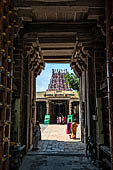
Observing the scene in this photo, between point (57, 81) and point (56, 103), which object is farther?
point (57, 81)

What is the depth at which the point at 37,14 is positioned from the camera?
21.1ft

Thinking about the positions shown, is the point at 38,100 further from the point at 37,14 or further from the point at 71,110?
the point at 37,14

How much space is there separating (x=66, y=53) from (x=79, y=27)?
2796mm

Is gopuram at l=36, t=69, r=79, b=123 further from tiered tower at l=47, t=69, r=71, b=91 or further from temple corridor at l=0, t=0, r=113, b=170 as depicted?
temple corridor at l=0, t=0, r=113, b=170

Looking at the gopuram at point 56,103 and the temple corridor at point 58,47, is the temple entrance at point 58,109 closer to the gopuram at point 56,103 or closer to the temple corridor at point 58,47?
the gopuram at point 56,103

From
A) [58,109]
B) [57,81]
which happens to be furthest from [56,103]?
[57,81]

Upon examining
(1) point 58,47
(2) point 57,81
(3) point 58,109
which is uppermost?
(2) point 57,81

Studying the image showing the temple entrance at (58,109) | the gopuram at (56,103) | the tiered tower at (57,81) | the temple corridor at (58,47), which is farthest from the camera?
the tiered tower at (57,81)

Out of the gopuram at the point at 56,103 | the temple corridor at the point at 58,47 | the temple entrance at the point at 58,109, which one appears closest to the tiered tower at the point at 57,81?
the temple entrance at the point at 58,109

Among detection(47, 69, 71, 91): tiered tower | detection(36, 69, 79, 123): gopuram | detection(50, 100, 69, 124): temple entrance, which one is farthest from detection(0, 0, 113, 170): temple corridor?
detection(47, 69, 71, 91): tiered tower

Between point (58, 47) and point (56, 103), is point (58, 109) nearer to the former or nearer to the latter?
point (56, 103)

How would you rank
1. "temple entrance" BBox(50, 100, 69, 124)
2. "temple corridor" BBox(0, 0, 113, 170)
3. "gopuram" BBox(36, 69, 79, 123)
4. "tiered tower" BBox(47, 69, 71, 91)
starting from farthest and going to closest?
1. "tiered tower" BBox(47, 69, 71, 91)
2. "temple entrance" BBox(50, 100, 69, 124)
3. "gopuram" BBox(36, 69, 79, 123)
4. "temple corridor" BBox(0, 0, 113, 170)

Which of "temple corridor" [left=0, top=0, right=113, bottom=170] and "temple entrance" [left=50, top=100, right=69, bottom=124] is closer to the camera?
"temple corridor" [left=0, top=0, right=113, bottom=170]

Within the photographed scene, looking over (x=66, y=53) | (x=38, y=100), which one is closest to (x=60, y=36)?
(x=66, y=53)
